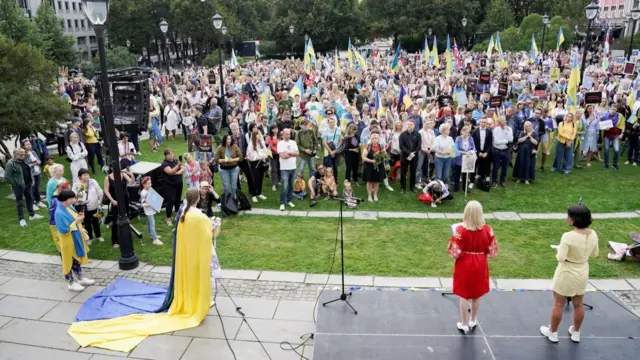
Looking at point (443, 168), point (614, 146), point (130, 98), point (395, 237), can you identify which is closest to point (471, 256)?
point (395, 237)

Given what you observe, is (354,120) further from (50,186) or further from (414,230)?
(50,186)

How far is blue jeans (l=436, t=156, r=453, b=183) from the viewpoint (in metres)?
12.3

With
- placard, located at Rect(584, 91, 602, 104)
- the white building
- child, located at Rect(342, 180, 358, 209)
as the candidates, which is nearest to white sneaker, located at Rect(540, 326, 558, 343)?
child, located at Rect(342, 180, 358, 209)

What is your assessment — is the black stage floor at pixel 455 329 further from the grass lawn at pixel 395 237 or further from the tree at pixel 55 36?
the tree at pixel 55 36

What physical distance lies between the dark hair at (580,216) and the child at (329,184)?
716cm

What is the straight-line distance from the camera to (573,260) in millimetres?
5785

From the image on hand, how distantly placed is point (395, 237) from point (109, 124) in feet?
18.4

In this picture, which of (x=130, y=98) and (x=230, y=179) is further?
(x=130, y=98)

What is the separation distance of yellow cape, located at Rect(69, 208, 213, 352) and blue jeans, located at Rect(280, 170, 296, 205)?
501cm

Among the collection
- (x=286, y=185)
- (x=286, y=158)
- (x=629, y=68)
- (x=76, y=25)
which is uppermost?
(x=76, y=25)

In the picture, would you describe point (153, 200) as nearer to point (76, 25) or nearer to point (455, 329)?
point (455, 329)

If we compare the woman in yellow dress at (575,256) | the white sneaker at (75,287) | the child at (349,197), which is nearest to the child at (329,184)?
the child at (349,197)

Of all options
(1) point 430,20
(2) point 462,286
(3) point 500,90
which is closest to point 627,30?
(1) point 430,20

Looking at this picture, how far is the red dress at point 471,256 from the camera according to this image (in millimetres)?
5914
